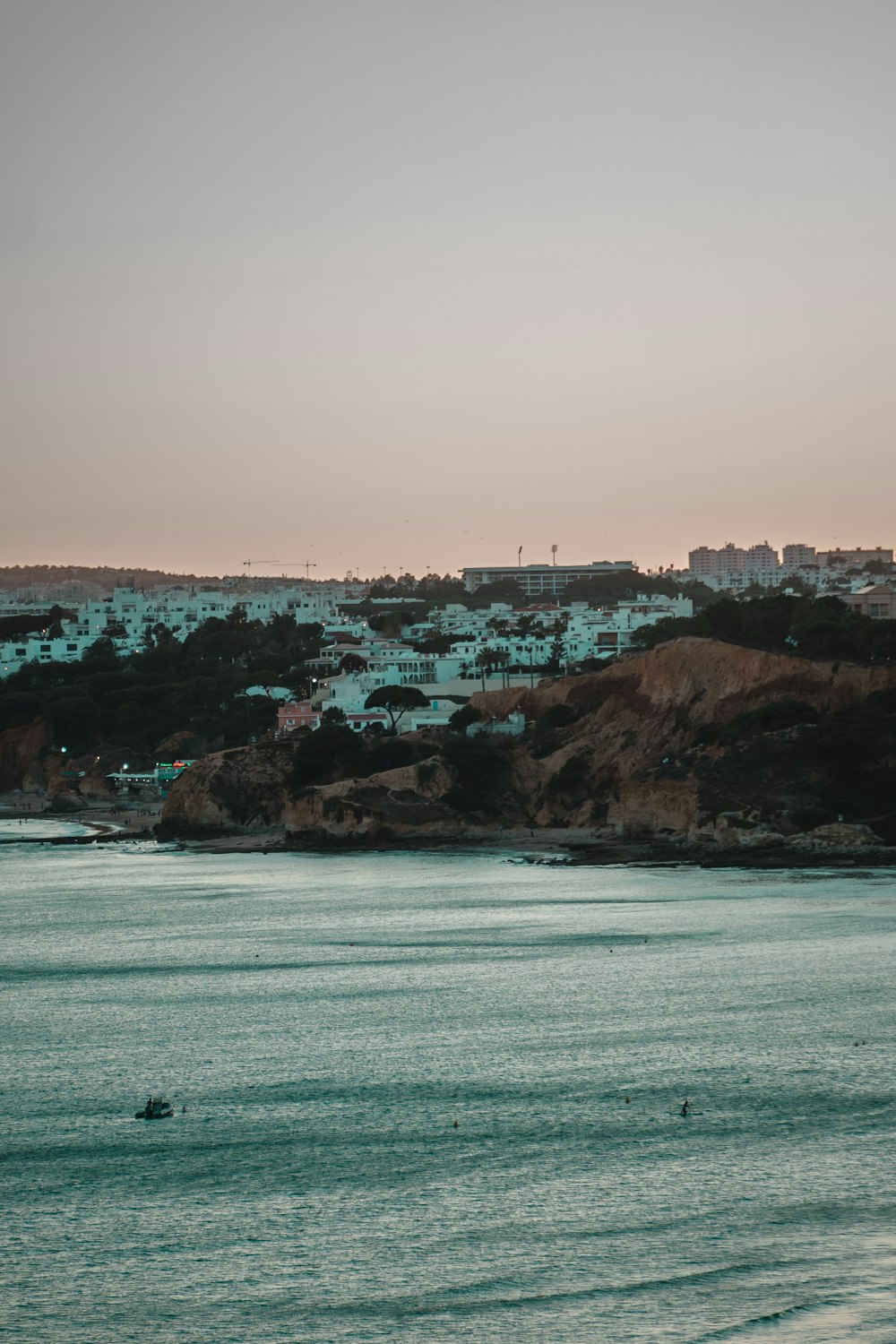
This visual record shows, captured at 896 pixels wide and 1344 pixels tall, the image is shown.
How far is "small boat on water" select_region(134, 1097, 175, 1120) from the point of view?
2620cm

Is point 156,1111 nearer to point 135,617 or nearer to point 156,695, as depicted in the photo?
point 156,695

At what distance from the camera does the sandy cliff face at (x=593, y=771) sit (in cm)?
6438

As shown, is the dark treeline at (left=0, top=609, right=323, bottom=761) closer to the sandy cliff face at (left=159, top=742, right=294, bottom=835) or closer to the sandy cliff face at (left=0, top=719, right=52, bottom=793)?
the sandy cliff face at (left=0, top=719, right=52, bottom=793)

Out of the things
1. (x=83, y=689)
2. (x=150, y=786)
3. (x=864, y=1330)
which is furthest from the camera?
(x=83, y=689)

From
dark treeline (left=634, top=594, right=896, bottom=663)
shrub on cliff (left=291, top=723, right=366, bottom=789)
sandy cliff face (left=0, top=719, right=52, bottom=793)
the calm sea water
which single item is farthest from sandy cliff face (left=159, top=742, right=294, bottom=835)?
the calm sea water

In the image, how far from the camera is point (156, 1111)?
2630cm

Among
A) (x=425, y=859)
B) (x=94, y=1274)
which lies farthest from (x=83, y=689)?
(x=94, y=1274)

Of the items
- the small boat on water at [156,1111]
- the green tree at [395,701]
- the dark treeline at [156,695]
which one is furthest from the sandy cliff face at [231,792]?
the small boat on water at [156,1111]

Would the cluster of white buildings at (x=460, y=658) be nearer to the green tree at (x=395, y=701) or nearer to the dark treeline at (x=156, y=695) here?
the green tree at (x=395, y=701)

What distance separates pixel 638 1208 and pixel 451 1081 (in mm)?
7377

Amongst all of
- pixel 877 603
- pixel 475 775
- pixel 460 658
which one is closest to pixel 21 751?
pixel 460 658

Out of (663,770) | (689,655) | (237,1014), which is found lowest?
(237,1014)

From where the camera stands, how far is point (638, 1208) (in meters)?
21.1

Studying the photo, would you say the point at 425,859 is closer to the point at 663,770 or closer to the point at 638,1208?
the point at 663,770
